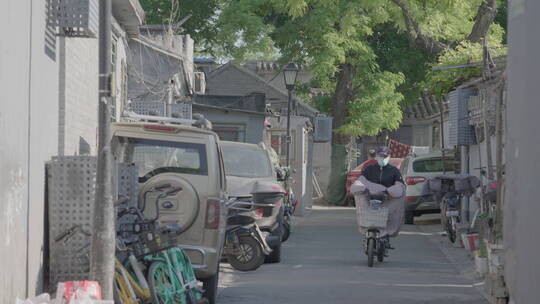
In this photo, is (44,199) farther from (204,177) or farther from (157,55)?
(157,55)

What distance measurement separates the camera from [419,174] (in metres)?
27.3

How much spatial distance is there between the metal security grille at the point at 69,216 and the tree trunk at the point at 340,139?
2868 centimetres

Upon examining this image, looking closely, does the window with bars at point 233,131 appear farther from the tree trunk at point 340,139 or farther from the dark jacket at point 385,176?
the dark jacket at point 385,176

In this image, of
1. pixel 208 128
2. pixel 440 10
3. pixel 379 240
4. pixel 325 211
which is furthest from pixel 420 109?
pixel 208 128

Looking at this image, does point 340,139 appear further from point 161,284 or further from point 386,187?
point 161,284

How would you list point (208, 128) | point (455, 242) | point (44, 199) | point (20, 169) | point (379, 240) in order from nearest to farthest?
point (20, 169) < point (44, 199) < point (208, 128) < point (379, 240) < point (455, 242)

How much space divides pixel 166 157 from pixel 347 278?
3.87m

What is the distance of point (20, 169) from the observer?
8258 mm

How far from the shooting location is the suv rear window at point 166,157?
11.5m

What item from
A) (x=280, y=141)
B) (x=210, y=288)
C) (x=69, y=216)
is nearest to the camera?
(x=69, y=216)

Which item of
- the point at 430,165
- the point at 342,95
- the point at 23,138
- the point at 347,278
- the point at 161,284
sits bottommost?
the point at 347,278

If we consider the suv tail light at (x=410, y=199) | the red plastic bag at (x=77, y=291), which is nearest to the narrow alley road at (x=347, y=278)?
the red plastic bag at (x=77, y=291)

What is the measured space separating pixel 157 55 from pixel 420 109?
90.5 ft

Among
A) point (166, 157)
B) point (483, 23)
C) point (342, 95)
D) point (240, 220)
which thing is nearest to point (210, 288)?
point (166, 157)
